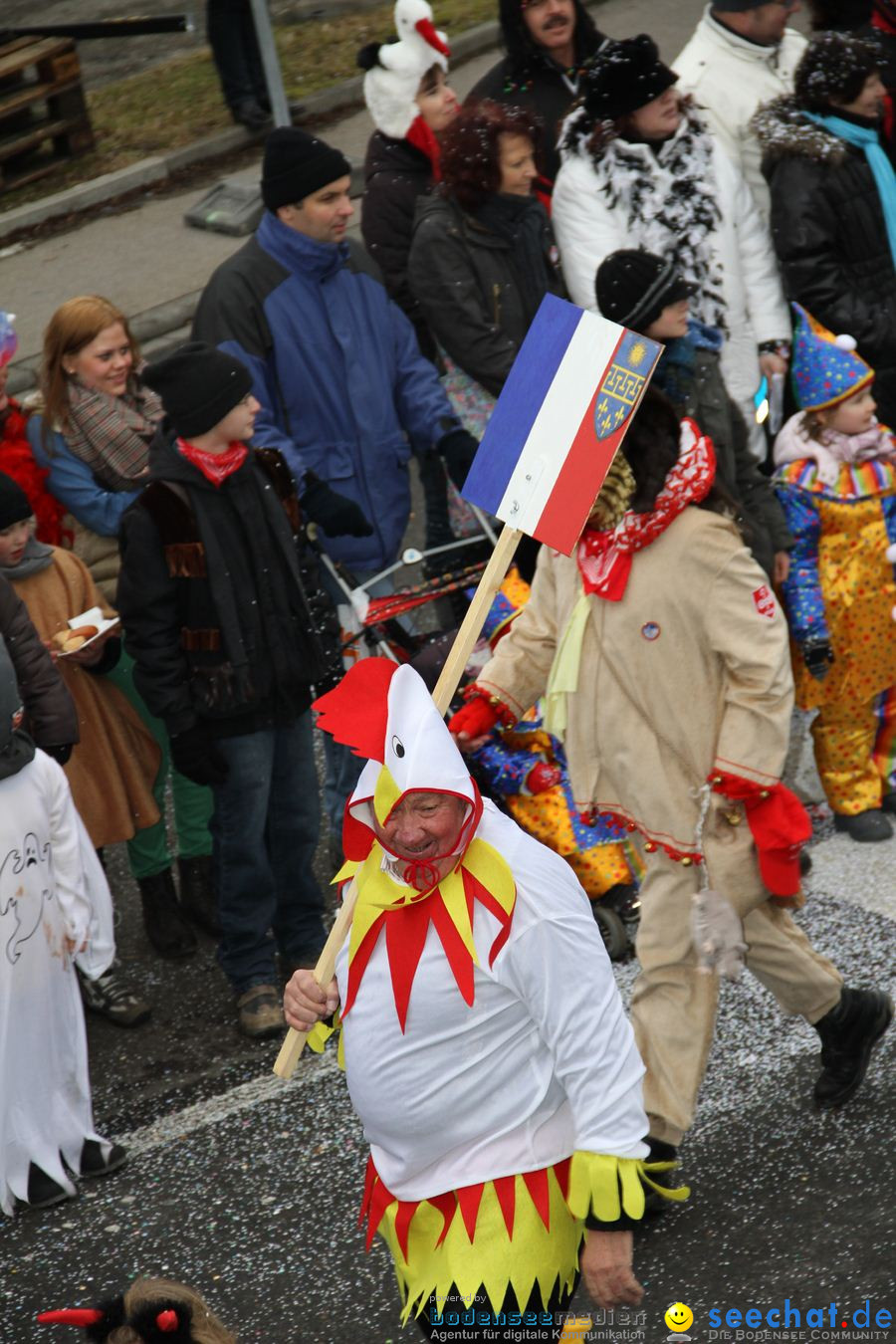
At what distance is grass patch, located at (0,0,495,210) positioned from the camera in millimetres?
11805

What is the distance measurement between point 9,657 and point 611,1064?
2.39 m

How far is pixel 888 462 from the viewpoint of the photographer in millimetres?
6000

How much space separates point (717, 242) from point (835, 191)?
1.68 feet

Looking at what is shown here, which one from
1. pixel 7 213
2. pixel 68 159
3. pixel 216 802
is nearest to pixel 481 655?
pixel 216 802

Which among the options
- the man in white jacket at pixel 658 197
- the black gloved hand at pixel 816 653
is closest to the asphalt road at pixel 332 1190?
the black gloved hand at pixel 816 653

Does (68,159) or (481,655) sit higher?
(481,655)

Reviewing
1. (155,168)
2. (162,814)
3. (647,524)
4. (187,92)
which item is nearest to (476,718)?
(647,524)

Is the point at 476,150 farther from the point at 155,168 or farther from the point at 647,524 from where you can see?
the point at 155,168

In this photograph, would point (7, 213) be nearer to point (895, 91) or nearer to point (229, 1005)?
point (895, 91)

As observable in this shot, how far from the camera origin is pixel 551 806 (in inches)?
221

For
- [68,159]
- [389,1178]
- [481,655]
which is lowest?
[68,159]

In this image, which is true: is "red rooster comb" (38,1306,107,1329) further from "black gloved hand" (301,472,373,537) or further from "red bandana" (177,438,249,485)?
"black gloved hand" (301,472,373,537)

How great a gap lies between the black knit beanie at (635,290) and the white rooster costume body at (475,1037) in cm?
210

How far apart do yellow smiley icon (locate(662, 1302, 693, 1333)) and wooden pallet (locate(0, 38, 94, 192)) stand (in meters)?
9.27
